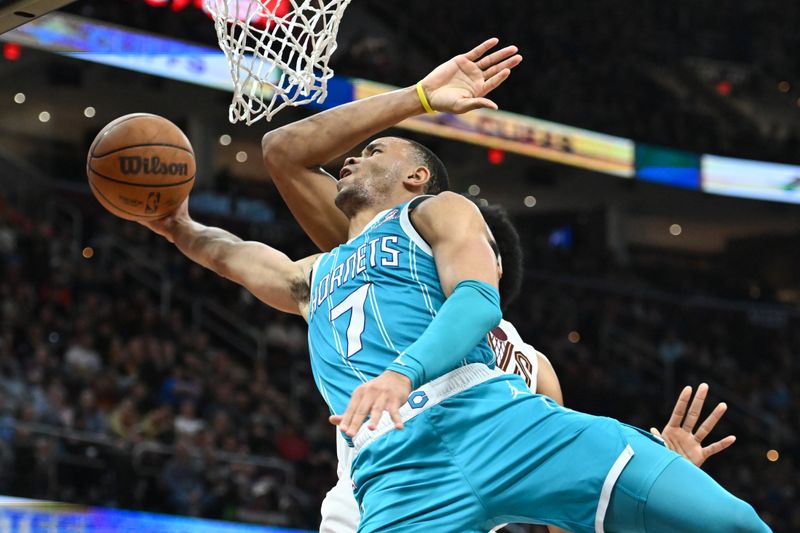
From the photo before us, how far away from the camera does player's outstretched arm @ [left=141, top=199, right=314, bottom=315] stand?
3646 millimetres

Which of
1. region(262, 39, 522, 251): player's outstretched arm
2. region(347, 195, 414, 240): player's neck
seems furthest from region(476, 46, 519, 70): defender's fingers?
region(347, 195, 414, 240): player's neck

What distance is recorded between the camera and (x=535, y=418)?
9.38ft

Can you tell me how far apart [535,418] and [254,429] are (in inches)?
342

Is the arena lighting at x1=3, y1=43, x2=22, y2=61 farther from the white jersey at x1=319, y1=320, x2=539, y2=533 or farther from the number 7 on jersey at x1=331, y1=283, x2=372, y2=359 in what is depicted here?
the number 7 on jersey at x1=331, y1=283, x2=372, y2=359

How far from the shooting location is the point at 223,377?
12109 millimetres

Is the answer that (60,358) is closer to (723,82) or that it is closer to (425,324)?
(425,324)

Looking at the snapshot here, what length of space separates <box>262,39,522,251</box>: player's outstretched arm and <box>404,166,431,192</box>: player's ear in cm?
19

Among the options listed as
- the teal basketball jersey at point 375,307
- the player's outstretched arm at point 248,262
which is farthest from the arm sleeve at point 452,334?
the player's outstretched arm at point 248,262

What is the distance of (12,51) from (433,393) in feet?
43.8

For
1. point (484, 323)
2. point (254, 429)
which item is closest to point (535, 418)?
point (484, 323)

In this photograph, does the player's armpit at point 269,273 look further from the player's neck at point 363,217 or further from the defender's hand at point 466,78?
the defender's hand at point 466,78

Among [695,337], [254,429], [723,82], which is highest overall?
[723,82]

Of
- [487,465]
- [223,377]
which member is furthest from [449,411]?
[223,377]

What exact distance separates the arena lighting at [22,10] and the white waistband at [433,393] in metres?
1.48
